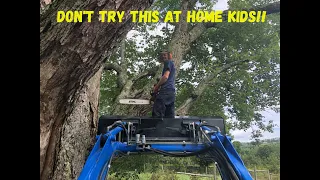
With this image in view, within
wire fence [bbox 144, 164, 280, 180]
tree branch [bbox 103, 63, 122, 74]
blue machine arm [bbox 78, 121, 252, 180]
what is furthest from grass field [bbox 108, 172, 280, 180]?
tree branch [bbox 103, 63, 122, 74]

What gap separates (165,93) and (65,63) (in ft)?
2.03

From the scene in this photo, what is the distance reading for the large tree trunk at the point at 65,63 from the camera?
3.78 ft

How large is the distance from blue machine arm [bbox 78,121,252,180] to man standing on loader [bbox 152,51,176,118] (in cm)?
24

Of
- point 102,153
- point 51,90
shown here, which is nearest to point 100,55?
point 51,90

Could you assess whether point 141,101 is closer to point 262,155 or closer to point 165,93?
point 165,93

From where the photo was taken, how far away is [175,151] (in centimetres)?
134

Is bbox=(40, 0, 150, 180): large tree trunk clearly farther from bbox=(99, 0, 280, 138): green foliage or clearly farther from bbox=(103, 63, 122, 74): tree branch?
bbox=(103, 63, 122, 74): tree branch

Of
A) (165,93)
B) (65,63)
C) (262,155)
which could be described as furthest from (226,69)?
(65,63)

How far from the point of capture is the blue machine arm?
3.69 ft

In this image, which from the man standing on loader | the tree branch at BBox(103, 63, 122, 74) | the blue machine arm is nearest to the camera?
the blue machine arm
